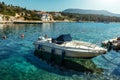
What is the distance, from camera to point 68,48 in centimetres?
2462

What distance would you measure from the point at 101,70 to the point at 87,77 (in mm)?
3263

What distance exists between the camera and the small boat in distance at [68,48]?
23569 mm

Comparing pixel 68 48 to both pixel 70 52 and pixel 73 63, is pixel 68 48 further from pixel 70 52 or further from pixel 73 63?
pixel 73 63

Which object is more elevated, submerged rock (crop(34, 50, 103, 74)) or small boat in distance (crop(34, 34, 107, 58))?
small boat in distance (crop(34, 34, 107, 58))

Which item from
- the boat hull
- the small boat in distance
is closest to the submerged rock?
the boat hull

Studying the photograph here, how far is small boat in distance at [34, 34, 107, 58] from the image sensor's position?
23.6 meters

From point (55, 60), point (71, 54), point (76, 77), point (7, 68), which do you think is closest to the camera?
point (76, 77)

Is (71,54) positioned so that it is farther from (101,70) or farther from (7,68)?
(7,68)

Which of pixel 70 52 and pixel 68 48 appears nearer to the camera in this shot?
pixel 70 52

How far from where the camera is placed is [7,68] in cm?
2241

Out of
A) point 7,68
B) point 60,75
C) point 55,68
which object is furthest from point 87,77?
point 7,68

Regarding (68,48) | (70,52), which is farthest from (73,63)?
(68,48)

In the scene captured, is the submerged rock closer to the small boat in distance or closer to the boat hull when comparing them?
the boat hull

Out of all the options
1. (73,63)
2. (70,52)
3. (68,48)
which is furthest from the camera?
(73,63)
